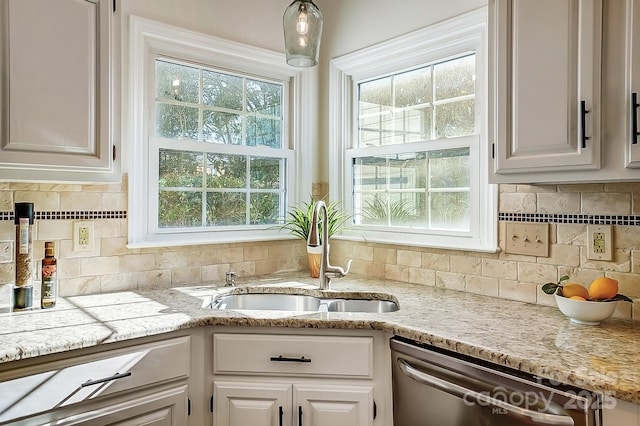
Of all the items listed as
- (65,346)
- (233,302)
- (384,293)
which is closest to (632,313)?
(384,293)

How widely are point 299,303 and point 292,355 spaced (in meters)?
0.58

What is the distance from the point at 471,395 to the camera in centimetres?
136

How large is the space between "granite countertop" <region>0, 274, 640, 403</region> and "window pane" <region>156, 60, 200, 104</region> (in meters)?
1.00

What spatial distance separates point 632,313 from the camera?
5.39 ft

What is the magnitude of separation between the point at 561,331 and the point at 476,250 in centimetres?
64

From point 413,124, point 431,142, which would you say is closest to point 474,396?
point 431,142

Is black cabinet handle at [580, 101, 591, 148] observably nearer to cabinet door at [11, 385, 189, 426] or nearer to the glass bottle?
cabinet door at [11, 385, 189, 426]

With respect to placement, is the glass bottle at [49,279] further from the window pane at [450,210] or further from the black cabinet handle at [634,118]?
the black cabinet handle at [634,118]

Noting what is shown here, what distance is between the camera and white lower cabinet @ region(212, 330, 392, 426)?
1.64 metres

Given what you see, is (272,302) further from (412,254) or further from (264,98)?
(264,98)

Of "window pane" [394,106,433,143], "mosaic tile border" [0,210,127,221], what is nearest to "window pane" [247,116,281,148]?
"window pane" [394,106,433,143]

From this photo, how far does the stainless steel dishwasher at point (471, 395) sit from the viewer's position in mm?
1162

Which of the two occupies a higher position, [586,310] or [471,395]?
[586,310]

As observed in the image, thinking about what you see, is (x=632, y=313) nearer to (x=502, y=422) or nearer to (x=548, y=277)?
(x=548, y=277)
